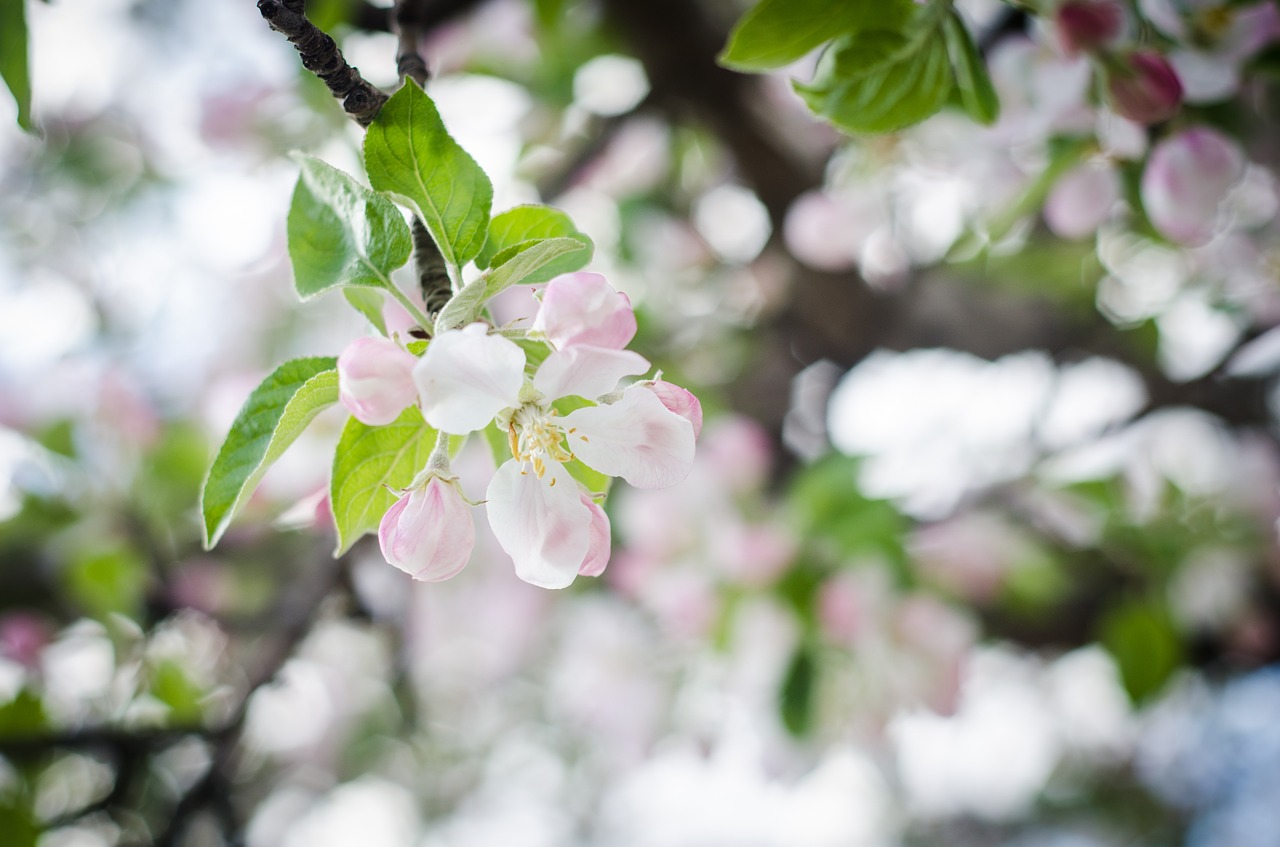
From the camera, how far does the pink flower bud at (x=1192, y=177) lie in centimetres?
51

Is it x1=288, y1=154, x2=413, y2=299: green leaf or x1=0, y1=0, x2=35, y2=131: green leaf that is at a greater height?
x1=0, y1=0, x2=35, y2=131: green leaf

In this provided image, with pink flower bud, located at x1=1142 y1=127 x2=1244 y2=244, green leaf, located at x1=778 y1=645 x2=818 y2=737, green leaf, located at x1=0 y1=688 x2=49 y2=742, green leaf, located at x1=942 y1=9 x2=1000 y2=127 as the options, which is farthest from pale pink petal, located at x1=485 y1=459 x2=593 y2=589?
green leaf, located at x1=0 y1=688 x2=49 y2=742

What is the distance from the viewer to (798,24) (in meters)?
0.39

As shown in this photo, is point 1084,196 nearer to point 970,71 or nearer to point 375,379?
point 970,71

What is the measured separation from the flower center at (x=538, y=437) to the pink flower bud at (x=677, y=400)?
0.04 m

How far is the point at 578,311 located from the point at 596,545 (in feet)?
0.30

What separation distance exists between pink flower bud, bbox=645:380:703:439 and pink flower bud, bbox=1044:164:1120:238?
427 mm

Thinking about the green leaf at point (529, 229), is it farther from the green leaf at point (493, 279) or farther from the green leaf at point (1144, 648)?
the green leaf at point (1144, 648)

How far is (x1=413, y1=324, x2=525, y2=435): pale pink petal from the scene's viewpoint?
259 mm

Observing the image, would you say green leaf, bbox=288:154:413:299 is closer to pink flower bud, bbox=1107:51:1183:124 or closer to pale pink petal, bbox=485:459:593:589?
pale pink petal, bbox=485:459:593:589

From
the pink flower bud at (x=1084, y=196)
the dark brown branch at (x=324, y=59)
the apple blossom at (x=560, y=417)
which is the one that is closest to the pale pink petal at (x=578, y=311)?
the apple blossom at (x=560, y=417)

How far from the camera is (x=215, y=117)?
3.45 feet

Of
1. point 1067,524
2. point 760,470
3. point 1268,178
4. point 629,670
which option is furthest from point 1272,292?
point 629,670

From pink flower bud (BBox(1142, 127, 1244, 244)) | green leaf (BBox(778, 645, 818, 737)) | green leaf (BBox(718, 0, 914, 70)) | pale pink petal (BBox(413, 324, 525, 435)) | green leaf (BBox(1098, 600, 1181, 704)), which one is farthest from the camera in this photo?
green leaf (BBox(1098, 600, 1181, 704))
